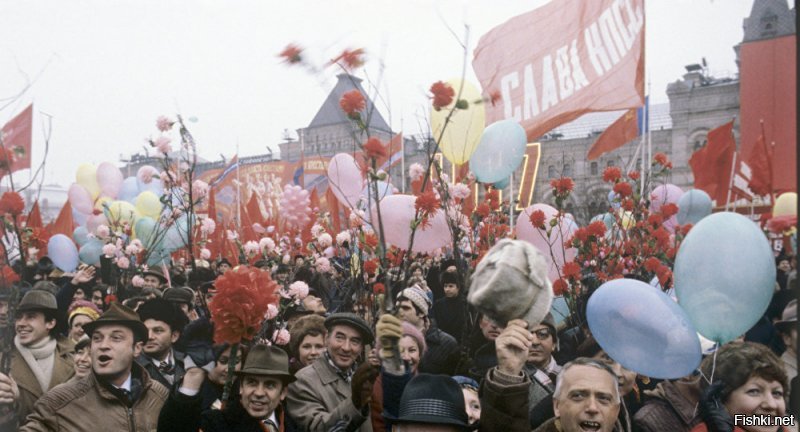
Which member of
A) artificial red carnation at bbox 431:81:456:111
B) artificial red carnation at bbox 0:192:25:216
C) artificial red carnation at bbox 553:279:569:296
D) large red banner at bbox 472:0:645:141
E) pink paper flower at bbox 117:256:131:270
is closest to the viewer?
artificial red carnation at bbox 431:81:456:111

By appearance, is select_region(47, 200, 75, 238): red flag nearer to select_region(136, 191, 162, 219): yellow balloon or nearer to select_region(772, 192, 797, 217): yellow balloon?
select_region(136, 191, 162, 219): yellow balloon

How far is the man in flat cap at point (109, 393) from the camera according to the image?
2953 mm

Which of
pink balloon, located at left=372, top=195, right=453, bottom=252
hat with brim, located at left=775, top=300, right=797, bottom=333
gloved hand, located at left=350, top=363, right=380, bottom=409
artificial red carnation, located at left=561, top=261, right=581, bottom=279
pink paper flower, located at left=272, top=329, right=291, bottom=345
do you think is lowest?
pink paper flower, located at left=272, top=329, right=291, bottom=345

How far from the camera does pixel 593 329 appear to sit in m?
3.34

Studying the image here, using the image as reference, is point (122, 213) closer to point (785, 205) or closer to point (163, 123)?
point (163, 123)

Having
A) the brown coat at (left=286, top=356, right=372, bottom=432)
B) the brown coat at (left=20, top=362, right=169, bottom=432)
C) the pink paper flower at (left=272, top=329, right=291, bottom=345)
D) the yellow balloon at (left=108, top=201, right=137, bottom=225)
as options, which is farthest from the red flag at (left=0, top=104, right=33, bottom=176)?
the yellow balloon at (left=108, top=201, right=137, bottom=225)

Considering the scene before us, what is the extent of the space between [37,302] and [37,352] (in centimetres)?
29

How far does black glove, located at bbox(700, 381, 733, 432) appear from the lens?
9.01ft

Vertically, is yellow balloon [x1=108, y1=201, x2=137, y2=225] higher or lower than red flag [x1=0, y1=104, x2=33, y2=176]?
lower

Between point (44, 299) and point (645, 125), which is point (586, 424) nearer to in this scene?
point (44, 299)

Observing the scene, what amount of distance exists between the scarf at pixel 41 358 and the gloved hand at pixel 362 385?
74.4 inches

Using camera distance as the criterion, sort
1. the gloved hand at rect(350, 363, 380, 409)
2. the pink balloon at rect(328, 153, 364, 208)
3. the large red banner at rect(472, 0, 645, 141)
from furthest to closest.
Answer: the large red banner at rect(472, 0, 645, 141), the pink balloon at rect(328, 153, 364, 208), the gloved hand at rect(350, 363, 380, 409)

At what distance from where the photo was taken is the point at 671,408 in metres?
3.17

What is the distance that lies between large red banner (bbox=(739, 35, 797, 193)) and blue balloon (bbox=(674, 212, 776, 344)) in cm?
319
